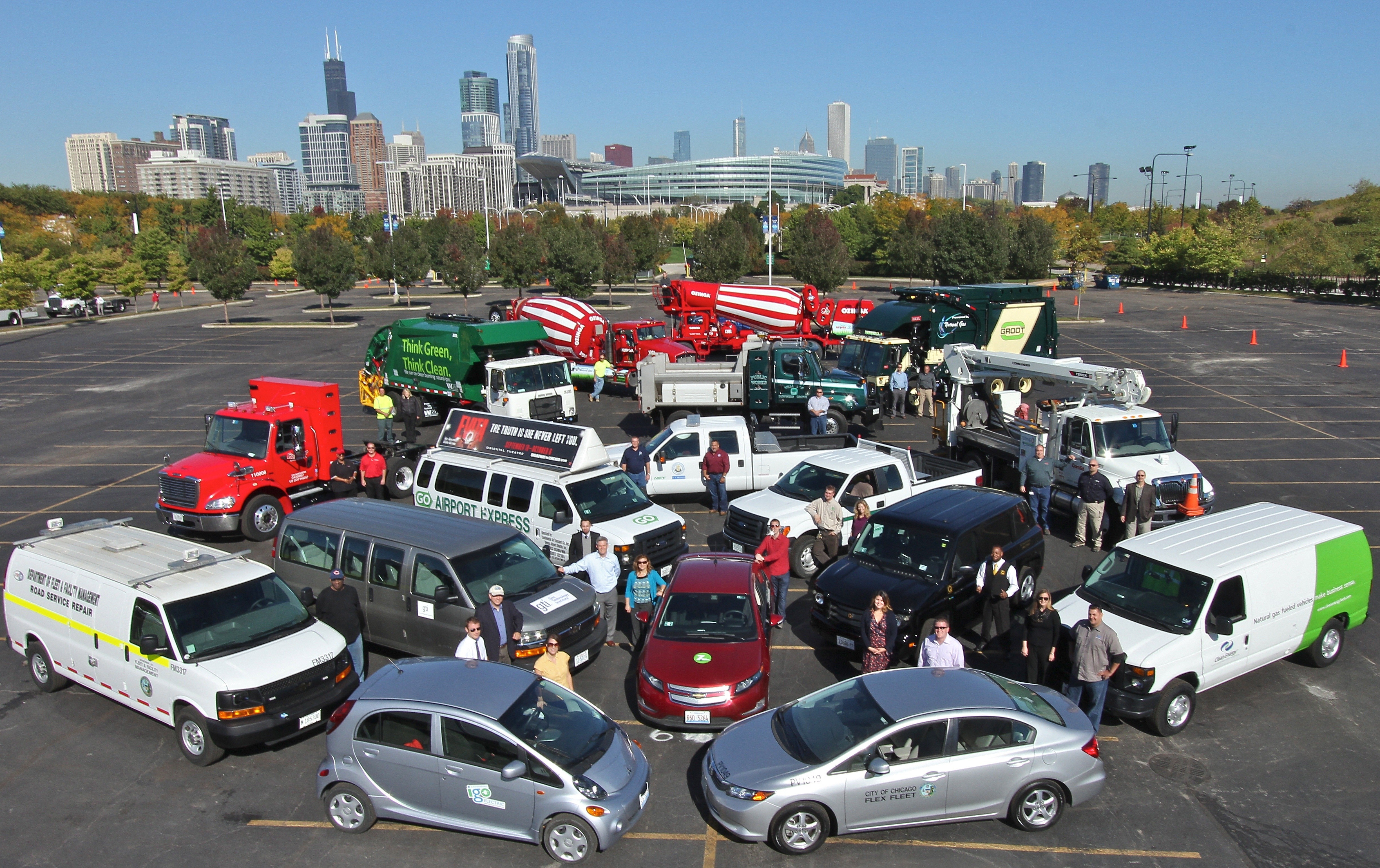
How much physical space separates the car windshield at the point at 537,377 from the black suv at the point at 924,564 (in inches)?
526

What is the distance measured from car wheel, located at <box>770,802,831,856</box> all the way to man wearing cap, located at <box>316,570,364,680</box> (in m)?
5.18

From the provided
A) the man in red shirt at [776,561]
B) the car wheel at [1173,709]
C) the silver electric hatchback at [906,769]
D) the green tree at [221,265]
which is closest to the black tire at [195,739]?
the silver electric hatchback at [906,769]

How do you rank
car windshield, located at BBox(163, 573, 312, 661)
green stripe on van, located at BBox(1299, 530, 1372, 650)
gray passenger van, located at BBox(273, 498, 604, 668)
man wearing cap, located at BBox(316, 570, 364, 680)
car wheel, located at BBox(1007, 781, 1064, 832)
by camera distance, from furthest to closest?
gray passenger van, located at BBox(273, 498, 604, 668)
green stripe on van, located at BBox(1299, 530, 1372, 650)
man wearing cap, located at BBox(316, 570, 364, 680)
car windshield, located at BBox(163, 573, 312, 661)
car wheel, located at BBox(1007, 781, 1064, 832)

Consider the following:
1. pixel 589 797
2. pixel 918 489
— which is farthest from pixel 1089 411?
pixel 589 797

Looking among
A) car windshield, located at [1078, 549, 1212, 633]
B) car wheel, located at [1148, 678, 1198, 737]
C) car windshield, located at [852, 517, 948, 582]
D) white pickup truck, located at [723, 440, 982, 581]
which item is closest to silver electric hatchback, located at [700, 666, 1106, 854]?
car wheel, located at [1148, 678, 1198, 737]

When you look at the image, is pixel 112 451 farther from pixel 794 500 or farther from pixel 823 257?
pixel 823 257

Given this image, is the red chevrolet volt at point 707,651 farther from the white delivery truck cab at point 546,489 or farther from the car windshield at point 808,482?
the car windshield at point 808,482

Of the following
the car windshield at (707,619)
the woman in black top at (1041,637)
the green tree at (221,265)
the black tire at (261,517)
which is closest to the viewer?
the woman in black top at (1041,637)

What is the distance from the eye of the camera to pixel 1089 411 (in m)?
15.9

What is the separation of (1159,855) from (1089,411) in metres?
10.3

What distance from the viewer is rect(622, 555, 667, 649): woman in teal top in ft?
35.7

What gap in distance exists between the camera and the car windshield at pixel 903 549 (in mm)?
10961

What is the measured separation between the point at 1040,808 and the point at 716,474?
374 inches

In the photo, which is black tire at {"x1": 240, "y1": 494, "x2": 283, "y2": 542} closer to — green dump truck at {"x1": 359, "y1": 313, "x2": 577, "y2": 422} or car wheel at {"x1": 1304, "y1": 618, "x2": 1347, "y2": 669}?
green dump truck at {"x1": 359, "y1": 313, "x2": 577, "y2": 422}
